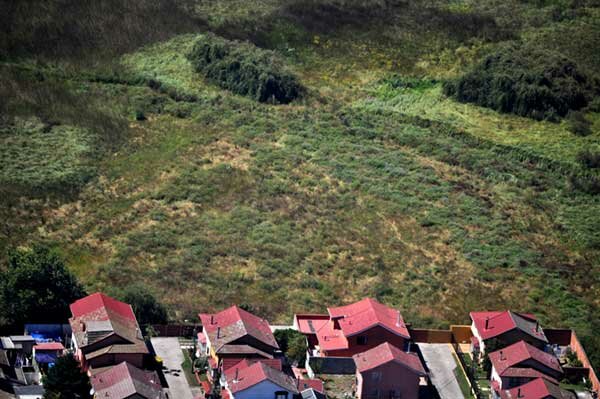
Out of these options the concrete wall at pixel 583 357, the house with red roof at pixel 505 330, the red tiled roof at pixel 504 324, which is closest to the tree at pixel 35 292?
the house with red roof at pixel 505 330

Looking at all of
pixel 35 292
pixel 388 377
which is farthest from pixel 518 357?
pixel 35 292

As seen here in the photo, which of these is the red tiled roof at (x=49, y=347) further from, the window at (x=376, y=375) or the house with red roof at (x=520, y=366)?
the house with red roof at (x=520, y=366)

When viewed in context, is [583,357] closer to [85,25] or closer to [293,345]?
[293,345]

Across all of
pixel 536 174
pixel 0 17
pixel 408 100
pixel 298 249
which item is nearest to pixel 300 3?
pixel 408 100

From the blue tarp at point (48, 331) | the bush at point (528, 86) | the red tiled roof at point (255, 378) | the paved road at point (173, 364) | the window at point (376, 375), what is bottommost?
the paved road at point (173, 364)

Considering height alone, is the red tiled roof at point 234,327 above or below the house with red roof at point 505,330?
above

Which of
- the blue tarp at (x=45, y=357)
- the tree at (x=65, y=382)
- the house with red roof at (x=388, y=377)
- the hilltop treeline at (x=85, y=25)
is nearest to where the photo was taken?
the tree at (x=65, y=382)

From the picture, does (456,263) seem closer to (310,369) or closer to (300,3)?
(310,369)
